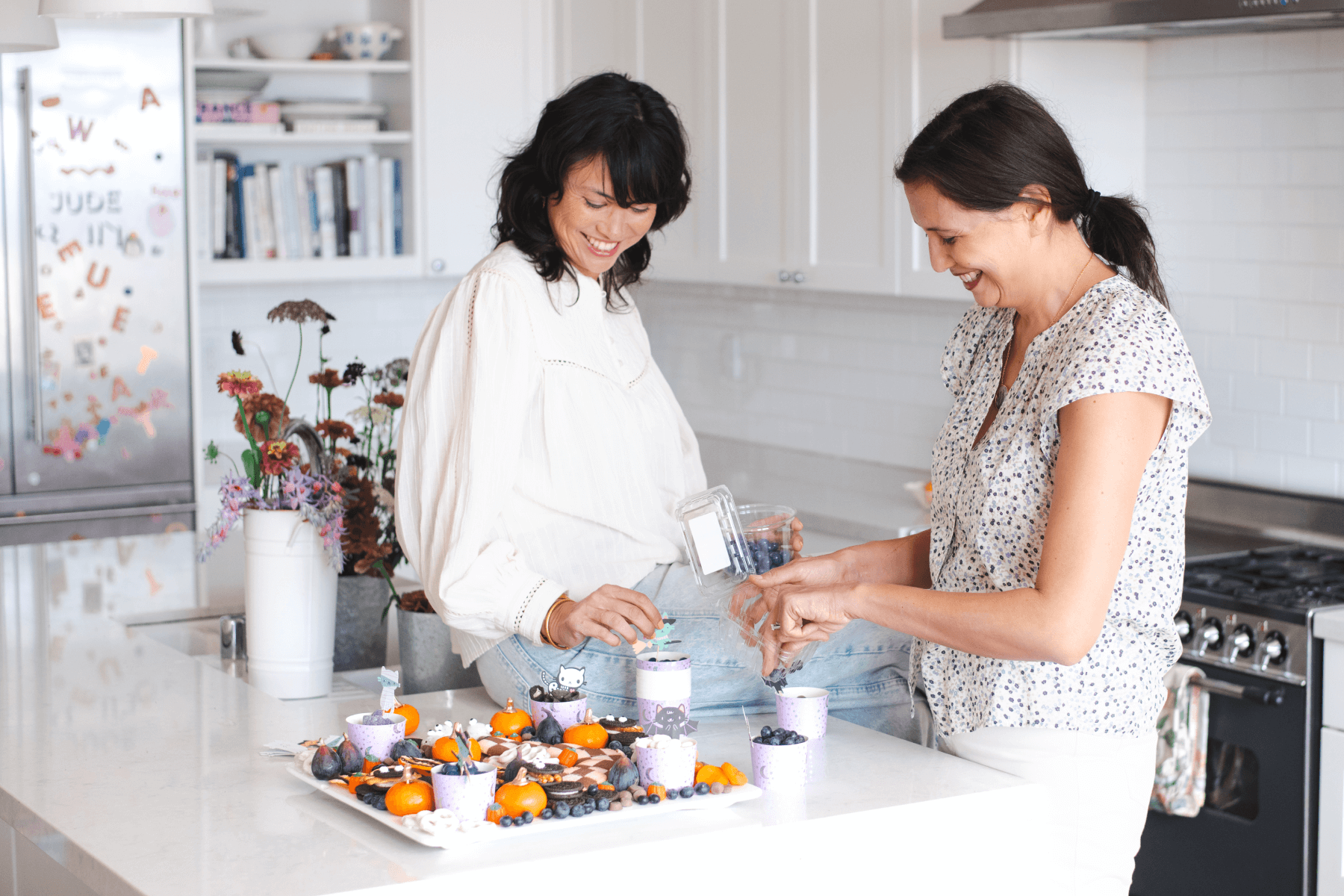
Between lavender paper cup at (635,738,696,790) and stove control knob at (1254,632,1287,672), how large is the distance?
1.55 m

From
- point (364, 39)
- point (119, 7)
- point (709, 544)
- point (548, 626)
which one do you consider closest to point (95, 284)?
point (364, 39)

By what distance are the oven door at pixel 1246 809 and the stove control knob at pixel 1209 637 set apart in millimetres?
33

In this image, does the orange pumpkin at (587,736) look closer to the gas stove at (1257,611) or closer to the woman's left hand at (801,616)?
the woman's left hand at (801,616)

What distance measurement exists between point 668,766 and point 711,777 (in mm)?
61

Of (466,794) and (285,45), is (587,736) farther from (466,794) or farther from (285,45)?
(285,45)

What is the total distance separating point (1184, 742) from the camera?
291 centimetres

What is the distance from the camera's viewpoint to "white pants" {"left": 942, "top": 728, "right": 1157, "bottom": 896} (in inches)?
70.0

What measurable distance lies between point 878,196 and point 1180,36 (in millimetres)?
827

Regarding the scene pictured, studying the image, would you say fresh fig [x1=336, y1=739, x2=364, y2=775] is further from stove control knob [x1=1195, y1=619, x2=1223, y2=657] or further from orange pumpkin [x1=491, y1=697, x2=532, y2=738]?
stove control knob [x1=1195, y1=619, x2=1223, y2=657]

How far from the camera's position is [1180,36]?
3398mm

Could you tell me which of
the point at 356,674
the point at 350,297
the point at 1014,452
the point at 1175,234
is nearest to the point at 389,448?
the point at 356,674

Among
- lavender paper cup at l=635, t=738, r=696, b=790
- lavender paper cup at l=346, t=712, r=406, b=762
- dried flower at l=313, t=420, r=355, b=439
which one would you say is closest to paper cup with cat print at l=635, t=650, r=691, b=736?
lavender paper cup at l=635, t=738, r=696, b=790

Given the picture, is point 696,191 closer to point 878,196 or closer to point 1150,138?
point 878,196

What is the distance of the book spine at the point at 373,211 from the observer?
5.09 m
